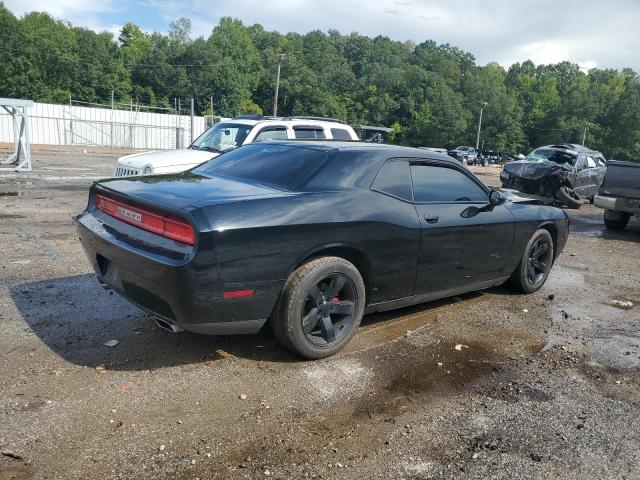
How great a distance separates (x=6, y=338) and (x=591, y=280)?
6570mm

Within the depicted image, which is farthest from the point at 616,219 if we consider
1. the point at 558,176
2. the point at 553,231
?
the point at 553,231

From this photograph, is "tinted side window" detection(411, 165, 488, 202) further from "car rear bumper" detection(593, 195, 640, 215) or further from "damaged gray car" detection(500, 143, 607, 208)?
"damaged gray car" detection(500, 143, 607, 208)

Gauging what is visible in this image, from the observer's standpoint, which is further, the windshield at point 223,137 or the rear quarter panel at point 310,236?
the windshield at point 223,137

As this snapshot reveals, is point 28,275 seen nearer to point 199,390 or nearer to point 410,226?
point 199,390

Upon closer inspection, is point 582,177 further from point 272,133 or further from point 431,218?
point 431,218

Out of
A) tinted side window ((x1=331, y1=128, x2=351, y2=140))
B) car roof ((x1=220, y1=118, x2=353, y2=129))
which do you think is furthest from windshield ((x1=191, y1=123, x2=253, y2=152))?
tinted side window ((x1=331, y1=128, x2=351, y2=140))

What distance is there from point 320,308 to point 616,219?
32.7ft

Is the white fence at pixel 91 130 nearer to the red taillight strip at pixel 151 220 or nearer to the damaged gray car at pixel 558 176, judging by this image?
the damaged gray car at pixel 558 176

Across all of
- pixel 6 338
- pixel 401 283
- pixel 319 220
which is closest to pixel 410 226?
pixel 401 283

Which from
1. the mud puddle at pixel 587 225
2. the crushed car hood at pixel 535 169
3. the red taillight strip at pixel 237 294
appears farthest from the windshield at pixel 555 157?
the red taillight strip at pixel 237 294

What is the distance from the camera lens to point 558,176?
14.9 meters

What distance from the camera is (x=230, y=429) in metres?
3.00

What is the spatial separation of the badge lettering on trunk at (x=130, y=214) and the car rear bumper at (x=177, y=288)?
0.23 feet

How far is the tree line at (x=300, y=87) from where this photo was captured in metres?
67.1
